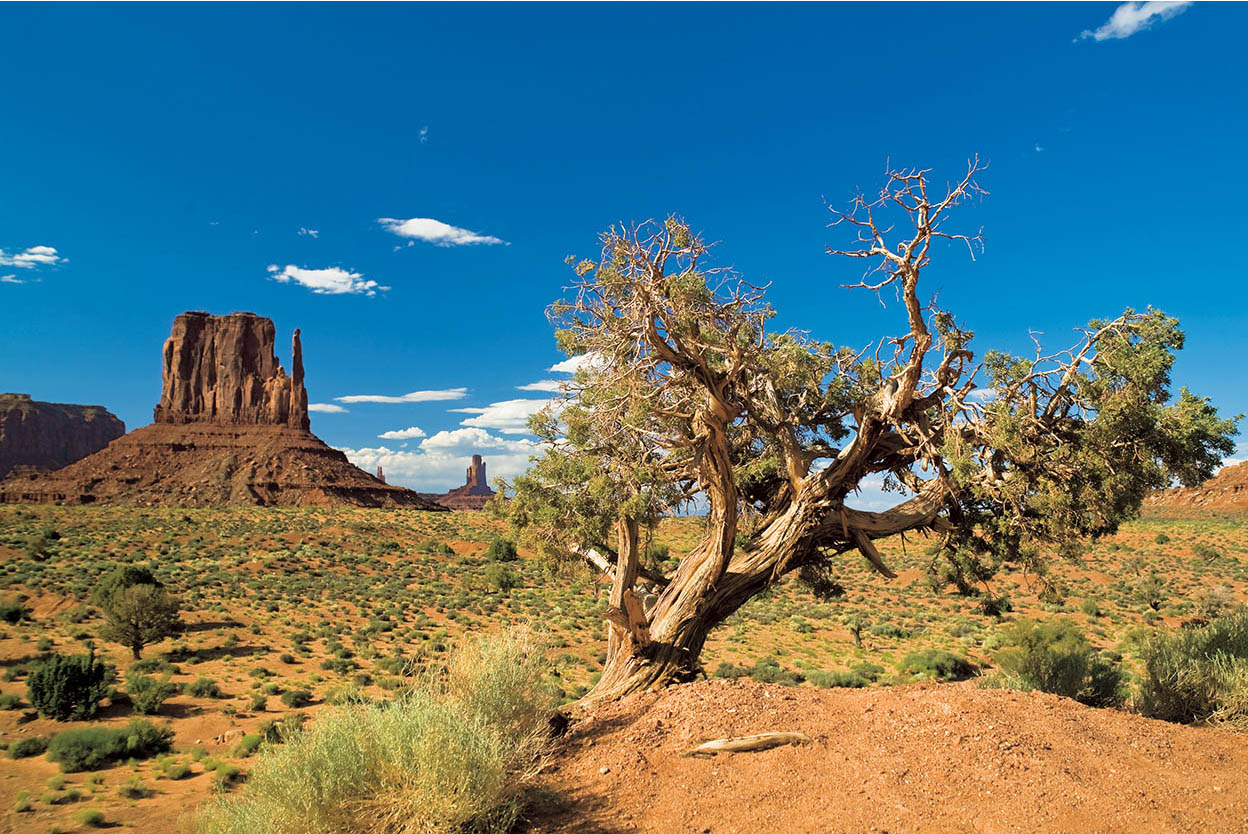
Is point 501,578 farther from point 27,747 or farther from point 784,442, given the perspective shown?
point 784,442

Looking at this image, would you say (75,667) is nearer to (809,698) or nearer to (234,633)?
(234,633)

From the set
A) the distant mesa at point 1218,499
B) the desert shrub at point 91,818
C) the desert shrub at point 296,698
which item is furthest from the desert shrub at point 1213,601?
the distant mesa at point 1218,499

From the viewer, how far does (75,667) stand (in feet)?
57.9

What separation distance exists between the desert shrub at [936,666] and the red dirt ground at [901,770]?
15.1 meters

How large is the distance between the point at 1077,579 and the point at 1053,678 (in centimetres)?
3720

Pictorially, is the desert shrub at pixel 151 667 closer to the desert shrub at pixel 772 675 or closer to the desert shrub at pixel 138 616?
the desert shrub at pixel 138 616

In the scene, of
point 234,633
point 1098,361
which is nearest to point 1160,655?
point 1098,361

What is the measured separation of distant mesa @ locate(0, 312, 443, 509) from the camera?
291ft

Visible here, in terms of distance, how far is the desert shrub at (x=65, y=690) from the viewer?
1711 cm

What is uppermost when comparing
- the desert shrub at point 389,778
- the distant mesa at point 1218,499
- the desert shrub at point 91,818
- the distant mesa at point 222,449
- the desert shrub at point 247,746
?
the distant mesa at point 222,449

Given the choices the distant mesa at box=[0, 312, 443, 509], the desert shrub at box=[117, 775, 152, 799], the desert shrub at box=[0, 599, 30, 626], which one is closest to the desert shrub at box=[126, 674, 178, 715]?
the desert shrub at box=[117, 775, 152, 799]

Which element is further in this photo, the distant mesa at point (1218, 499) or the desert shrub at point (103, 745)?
the distant mesa at point (1218, 499)

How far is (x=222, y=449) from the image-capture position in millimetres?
103375

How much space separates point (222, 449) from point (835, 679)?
4202 inches
